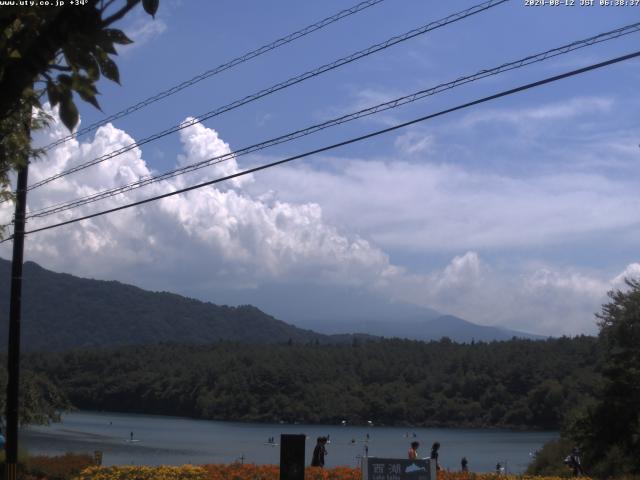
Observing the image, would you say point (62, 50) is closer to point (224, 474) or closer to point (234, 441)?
point (224, 474)

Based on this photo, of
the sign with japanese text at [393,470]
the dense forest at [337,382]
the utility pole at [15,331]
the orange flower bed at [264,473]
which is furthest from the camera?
the dense forest at [337,382]

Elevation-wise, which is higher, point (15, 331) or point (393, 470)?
→ point (15, 331)

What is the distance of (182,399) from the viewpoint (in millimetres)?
139000

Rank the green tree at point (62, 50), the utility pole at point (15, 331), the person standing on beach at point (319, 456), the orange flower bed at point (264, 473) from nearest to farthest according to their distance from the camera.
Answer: the green tree at point (62, 50), the orange flower bed at point (264, 473), the utility pole at point (15, 331), the person standing on beach at point (319, 456)

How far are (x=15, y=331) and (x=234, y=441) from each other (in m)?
74.3

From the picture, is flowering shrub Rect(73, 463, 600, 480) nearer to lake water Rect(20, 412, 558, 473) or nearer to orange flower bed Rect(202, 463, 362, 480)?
orange flower bed Rect(202, 463, 362, 480)

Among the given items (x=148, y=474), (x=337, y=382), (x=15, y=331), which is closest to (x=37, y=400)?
(x=15, y=331)

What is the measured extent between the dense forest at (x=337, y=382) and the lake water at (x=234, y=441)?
362 centimetres

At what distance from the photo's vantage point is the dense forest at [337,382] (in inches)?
4656

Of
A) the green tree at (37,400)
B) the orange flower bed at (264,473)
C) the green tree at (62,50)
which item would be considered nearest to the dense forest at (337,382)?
the green tree at (37,400)

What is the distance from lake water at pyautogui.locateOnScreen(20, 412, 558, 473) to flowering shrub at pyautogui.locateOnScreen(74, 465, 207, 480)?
33.4 m

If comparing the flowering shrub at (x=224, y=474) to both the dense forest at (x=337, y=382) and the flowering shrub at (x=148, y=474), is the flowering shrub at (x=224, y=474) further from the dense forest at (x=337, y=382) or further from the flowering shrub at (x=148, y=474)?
the dense forest at (x=337, y=382)

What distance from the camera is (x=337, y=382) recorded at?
5413 inches

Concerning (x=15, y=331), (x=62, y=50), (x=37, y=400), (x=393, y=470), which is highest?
(x=62, y=50)
